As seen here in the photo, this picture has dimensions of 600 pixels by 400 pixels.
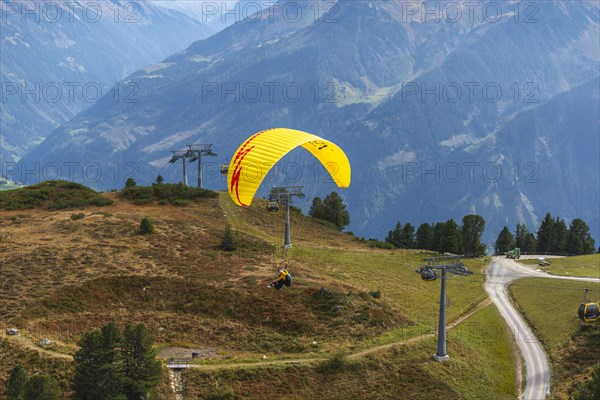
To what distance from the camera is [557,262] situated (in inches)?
3578

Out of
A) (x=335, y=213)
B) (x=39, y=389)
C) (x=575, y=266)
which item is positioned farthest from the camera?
(x=335, y=213)

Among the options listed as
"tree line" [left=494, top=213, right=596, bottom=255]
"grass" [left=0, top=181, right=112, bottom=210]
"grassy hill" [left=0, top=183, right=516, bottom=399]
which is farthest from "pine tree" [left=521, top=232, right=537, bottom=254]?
"grass" [left=0, top=181, right=112, bottom=210]

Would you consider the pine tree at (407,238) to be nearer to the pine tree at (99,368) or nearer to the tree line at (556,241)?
the tree line at (556,241)

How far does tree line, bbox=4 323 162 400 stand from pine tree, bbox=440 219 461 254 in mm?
73336

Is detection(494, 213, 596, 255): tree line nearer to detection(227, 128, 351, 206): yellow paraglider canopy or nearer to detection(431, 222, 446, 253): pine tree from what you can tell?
detection(431, 222, 446, 253): pine tree

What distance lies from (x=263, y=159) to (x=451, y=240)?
61511 millimetres

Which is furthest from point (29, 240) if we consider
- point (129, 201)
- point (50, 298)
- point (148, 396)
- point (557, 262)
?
point (557, 262)

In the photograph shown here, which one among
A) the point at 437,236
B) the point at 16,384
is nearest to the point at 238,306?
the point at 16,384

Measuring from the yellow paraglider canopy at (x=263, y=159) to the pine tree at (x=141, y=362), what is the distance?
1481cm

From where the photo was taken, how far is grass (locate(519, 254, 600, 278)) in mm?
79188

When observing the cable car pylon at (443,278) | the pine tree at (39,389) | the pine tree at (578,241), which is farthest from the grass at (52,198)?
the pine tree at (578,241)

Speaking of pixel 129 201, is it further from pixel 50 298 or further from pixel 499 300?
pixel 499 300

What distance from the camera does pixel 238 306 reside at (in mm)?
52750

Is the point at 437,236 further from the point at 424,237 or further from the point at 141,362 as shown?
the point at 141,362
